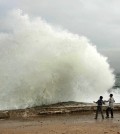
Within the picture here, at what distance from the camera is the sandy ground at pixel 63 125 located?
1512 cm

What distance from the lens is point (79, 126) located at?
1631cm

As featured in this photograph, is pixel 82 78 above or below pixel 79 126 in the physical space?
above

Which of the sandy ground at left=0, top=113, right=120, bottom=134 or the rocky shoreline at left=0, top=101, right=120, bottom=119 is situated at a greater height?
the rocky shoreline at left=0, top=101, right=120, bottom=119

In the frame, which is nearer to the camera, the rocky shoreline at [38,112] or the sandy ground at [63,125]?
the sandy ground at [63,125]

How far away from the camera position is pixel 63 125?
661 inches

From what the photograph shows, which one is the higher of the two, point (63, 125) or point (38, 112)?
point (38, 112)

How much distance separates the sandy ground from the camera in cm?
1512

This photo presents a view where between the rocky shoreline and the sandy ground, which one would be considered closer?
the sandy ground

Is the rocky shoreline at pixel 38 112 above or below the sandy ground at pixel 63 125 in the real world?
above

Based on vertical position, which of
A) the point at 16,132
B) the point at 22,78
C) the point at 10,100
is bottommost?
the point at 16,132

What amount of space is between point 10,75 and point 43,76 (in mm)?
2716

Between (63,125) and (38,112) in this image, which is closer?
(63,125)

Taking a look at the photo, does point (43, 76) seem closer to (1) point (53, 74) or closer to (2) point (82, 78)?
(1) point (53, 74)

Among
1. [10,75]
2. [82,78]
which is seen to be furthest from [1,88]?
[82,78]
